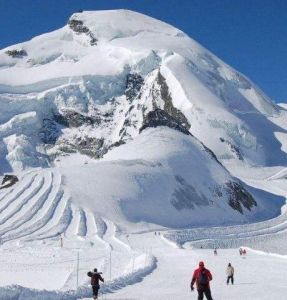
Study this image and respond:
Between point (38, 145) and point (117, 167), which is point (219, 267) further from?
point (38, 145)

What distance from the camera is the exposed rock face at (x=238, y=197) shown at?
97.6m

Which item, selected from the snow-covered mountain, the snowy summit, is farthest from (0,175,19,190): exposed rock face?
the snow-covered mountain

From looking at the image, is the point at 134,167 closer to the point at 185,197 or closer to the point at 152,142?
the point at 185,197

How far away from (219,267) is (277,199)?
253 feet

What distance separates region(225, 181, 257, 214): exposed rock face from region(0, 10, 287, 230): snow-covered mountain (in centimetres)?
21

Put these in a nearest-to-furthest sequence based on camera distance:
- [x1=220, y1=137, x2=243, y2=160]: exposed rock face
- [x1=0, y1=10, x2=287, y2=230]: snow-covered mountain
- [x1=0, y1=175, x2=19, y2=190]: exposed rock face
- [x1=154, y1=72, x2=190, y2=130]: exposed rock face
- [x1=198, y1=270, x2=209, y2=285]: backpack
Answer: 1. [x1=198, y1=270, x2=209, y2=285]: backpack
2. [x1=0, y1=10, x2=287, y2=230]: snow-covered mountain
3. [x1=0, y1=175, x2=19, y2=190]: exposed rock face
4. [x1=220, y1=137, x2=243, y2=160]: exposed rock face
5. [x1=154, y1=72, x2=190, y2=130]: exposed rock face

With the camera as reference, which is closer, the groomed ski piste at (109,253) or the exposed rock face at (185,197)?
the groomed ski piste at (109,253)

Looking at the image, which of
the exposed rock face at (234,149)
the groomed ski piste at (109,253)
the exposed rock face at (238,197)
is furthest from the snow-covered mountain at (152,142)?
the groomed ski piste at (109,253)

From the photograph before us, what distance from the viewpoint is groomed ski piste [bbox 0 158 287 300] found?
27.9 m

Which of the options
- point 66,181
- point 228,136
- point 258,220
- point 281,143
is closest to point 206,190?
point 258,220

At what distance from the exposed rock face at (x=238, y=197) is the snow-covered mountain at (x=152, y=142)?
21 centimetres

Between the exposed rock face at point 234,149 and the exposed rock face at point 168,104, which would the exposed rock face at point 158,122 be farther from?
the exposed rock face at point 168,104

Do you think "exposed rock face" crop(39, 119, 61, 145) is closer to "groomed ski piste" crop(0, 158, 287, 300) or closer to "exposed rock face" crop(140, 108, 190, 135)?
"exposed rock face" crop(140, 108, 190, 135)

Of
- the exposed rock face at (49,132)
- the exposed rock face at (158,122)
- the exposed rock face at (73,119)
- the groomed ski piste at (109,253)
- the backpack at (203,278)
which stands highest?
the exposed rock face at (73,119)
